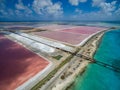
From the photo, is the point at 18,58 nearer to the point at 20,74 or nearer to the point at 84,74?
the point at 20,74

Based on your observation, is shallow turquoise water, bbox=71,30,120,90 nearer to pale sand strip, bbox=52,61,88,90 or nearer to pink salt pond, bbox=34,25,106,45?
pale sand strip, bbox=52,61,88,90

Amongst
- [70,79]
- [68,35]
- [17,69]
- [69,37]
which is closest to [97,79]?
[70,79]

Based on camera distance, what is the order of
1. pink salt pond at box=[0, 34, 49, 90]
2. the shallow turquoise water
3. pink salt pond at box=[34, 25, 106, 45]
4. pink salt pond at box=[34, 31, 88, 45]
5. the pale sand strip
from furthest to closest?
pink salt pond at box=[34, 25, 106, 45], pink salt pond at box=[34, 31, 88, 45], pink salt pond at box=[0, 34, 49, 90], the shallow turquoise water, the pale sand strip

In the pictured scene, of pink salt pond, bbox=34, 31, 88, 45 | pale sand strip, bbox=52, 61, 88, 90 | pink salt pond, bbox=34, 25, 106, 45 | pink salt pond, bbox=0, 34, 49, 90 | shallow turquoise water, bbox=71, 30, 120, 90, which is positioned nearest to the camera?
pale sand strip, bbox=52, 61, 88, 90

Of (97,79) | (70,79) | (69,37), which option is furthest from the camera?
(69,37)

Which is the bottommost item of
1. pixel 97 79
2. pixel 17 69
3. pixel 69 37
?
pixel 69 37

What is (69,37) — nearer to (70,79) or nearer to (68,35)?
(68,35)

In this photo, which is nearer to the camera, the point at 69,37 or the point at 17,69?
the point at 17,69

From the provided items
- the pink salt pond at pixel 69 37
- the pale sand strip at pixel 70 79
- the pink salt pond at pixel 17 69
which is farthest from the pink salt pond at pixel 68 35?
the pink salt pond at pixel 17 69

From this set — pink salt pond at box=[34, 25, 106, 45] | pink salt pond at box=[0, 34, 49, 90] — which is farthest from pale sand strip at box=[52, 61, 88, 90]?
pink salt pond at box=[34, 25, 106, 45]

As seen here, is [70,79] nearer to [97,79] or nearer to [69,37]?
[97,79]

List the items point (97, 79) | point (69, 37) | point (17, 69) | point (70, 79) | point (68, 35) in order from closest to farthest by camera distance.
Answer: point (70, 79) < point (97, 79) < point (17, 69) < point (69, 37) < point (68, 35)

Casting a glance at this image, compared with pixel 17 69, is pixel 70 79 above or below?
above

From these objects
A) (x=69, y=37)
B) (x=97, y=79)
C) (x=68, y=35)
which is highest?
(x=97, y=79)
